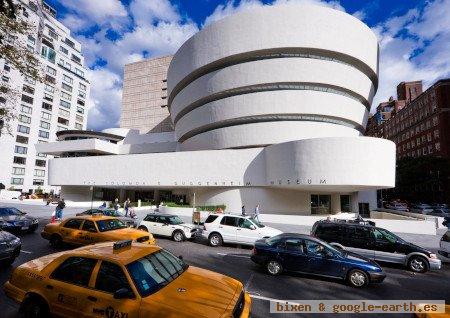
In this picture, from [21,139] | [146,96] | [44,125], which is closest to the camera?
[21,139]

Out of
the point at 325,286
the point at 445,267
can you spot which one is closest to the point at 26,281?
the point at 325,286

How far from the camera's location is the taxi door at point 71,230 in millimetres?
11406

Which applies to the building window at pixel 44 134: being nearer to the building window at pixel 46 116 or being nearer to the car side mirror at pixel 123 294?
the building window at pixel 46 116

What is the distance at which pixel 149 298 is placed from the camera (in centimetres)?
418

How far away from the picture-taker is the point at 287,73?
1344 inches

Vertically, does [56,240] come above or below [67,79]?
below

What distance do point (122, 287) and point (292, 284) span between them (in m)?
5.84

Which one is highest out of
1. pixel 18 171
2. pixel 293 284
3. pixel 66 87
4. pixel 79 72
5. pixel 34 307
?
pixel 79 72

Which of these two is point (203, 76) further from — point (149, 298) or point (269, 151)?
point (149, 298)

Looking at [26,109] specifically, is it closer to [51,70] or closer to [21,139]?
[21,139]

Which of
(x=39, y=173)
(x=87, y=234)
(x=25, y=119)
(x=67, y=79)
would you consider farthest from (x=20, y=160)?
(x=87, y=234)

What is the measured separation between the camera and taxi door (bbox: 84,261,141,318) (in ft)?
13.6

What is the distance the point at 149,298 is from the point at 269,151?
95.8ft

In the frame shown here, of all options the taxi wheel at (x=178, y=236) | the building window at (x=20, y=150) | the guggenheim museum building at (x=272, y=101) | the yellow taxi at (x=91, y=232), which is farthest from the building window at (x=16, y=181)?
the taxi wheel at (x=178, y=236)
